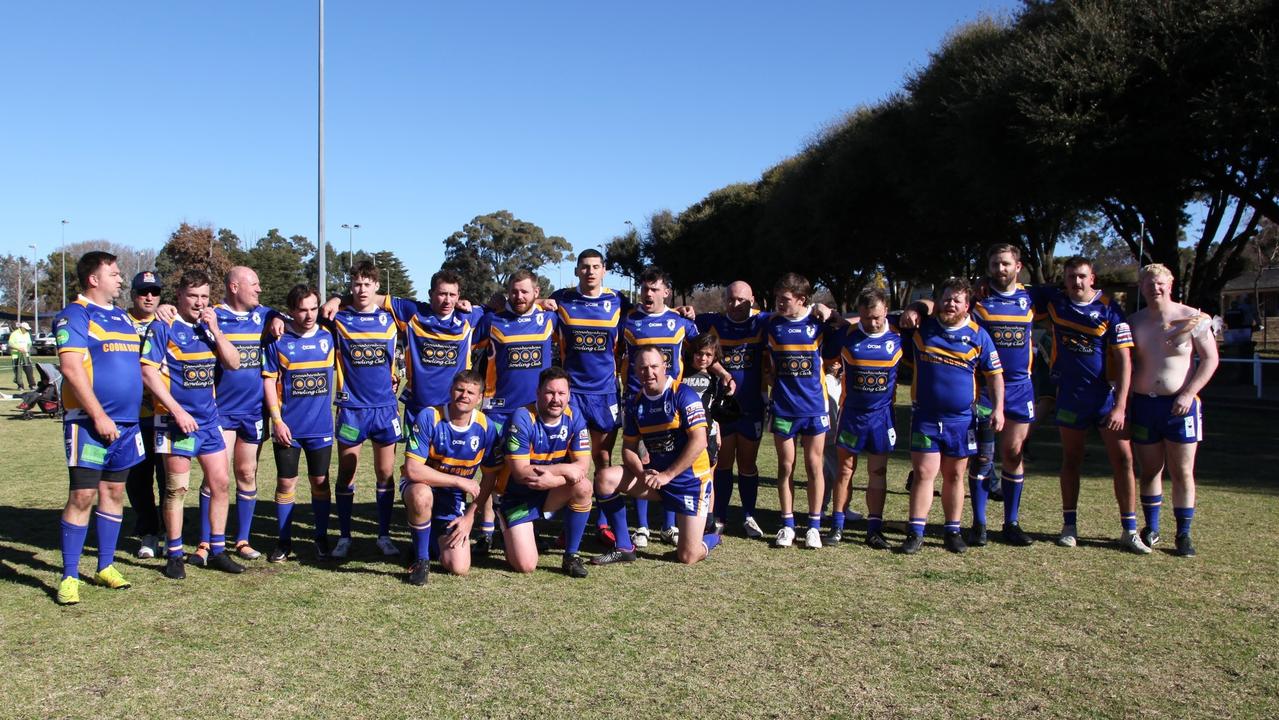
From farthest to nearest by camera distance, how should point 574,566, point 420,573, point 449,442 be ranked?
1. point 449,442
2. point 574,566
3. point 420,573

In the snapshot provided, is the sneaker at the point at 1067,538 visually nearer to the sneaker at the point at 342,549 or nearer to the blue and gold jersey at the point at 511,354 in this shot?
the blue and gold jersey at the point at 511,354

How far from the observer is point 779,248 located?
36.1 meters

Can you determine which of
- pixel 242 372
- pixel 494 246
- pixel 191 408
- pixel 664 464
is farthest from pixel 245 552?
pixel 494 246

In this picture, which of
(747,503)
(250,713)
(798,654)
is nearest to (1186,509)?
(747,503)

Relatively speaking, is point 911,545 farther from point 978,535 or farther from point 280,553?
point 280,553

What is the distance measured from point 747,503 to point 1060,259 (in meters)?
44.1

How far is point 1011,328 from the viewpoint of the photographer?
21.4ft

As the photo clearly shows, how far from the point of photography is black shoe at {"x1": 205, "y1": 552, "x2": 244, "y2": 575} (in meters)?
5.60

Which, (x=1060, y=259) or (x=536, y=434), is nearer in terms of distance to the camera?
(x=536, y=434)

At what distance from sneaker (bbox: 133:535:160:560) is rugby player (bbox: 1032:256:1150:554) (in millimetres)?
6260

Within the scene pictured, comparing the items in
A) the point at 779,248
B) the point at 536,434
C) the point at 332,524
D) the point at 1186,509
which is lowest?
the point at 332,524

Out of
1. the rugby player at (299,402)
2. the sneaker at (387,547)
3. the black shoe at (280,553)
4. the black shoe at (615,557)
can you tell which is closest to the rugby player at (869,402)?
the black shoe at (615,557)

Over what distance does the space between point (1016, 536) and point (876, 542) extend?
1000mm

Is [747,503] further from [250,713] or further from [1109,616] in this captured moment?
[250,713]
